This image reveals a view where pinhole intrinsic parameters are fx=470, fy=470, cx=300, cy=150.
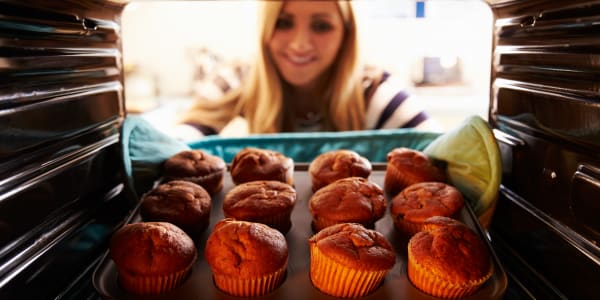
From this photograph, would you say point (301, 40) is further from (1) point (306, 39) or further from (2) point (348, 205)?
(2) point (348, 205)

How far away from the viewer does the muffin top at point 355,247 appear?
2.94ft

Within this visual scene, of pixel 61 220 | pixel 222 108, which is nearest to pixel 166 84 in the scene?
pixel 222 108

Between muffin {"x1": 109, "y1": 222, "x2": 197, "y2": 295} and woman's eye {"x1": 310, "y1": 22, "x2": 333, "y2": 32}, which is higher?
woman's eye {"x1": 310, "y1": 22, "x2": 333, "y2": 32}

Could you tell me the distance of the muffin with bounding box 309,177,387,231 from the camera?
1.13 metres

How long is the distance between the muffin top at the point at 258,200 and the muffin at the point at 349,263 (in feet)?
0.68

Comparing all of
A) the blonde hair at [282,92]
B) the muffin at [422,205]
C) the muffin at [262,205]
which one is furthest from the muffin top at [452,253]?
the blonde hair at [282,92]

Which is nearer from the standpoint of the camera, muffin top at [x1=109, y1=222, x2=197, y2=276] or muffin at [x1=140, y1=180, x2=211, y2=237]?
muffin top at [x1=109, y1=222, x2=197, y2=276]

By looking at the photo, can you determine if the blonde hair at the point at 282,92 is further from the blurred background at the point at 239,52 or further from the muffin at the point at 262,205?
the muffin at the point at 262,205

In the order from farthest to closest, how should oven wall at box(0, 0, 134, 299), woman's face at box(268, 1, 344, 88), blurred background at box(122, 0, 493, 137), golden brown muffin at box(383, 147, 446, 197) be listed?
blurred background at box(122, 0, 493, 137) → woman's face at box(268, 1, 344, 88) → golden brown muffin at box(383, 147, 446, 197) → oven wall at box(0, 0, 134, 299)

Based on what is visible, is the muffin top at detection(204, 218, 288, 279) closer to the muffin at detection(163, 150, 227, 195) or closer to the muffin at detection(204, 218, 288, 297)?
the muffin at detection(204, 218, 288, 297)

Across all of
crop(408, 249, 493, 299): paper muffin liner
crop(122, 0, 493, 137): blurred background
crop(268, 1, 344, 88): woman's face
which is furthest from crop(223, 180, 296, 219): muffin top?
crop(122, 0, 493, 137): blurred background

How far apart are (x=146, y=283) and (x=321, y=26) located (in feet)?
6.36

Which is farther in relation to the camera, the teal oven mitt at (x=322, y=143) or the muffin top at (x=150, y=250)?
the teal oven mitt at (x=322, y=143)

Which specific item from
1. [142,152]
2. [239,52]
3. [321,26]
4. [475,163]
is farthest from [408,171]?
[239,52]
